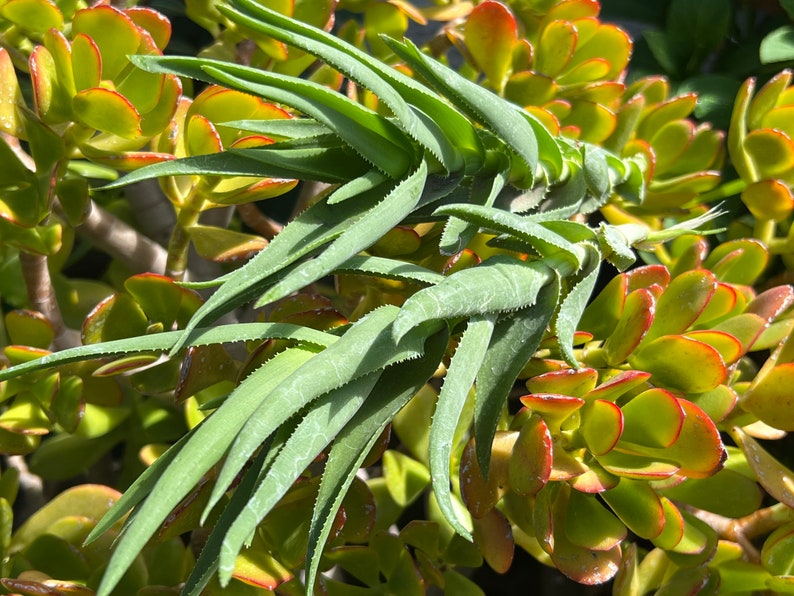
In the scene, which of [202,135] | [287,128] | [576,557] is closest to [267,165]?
[287,128]

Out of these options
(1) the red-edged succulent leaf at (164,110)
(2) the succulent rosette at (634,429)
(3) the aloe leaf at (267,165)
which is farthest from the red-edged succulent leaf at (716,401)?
(1) the red-edged succulent leaf at (164,110)

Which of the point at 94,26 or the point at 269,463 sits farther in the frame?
the point at 94,26

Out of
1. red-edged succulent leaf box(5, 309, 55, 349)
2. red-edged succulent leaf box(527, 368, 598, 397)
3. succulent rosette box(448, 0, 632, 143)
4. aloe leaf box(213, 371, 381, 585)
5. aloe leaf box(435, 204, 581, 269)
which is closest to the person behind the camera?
aloe leaf box(213, 371, 381, 585)

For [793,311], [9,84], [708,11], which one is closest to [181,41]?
[9,84]

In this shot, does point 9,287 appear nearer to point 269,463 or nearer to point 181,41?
point 181,41

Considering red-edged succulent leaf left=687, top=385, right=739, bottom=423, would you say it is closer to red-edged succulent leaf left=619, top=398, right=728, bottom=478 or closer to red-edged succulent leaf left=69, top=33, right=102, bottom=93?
red-edged succulent leaf left=619, top=398, right=728, bottom=478

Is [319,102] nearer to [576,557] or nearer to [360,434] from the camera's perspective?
[360,434]

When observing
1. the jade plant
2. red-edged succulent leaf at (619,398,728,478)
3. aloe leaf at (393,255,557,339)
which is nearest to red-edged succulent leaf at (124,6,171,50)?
the jade plant
